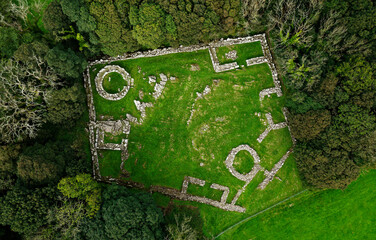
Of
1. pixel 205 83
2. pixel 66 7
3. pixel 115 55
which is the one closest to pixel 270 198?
pixel 205 83

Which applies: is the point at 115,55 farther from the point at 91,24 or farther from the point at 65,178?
the point at 65,178

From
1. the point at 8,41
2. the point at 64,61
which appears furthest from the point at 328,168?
the point at 8,41

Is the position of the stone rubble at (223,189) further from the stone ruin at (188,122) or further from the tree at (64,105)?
the tree at (64,105)

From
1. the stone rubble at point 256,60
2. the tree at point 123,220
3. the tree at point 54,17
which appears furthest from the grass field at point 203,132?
the tree at point 54,17

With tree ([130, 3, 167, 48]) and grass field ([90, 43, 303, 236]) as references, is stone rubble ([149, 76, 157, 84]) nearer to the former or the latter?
grass field ([90, 43, 303, 236])

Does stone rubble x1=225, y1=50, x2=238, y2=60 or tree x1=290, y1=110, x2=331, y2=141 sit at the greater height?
stone rubble x1=225, y1=50, x2=238, y2=60

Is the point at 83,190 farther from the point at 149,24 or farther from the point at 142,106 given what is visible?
the point at 149,24

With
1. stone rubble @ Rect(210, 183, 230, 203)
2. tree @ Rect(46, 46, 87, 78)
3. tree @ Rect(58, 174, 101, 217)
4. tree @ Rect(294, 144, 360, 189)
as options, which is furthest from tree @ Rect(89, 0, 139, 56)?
tree @ Rect(294, 144, 360, 189)
